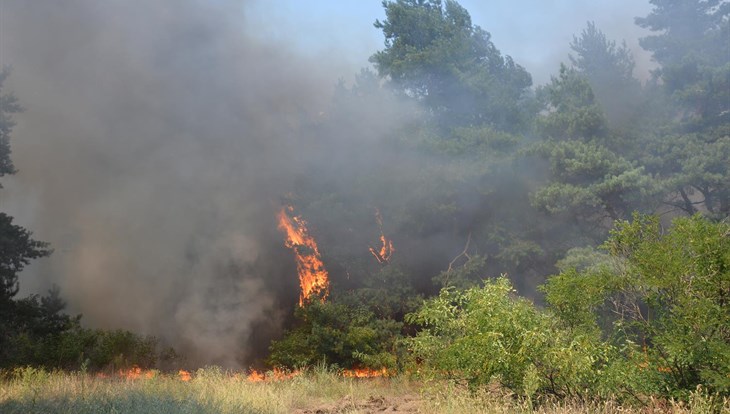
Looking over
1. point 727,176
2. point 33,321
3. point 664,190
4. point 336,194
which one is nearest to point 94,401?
point 33,321

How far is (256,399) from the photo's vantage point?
1021 centimetres

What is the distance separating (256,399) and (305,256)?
10986 mm

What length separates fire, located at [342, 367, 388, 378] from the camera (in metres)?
16.3

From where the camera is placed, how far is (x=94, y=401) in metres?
8.70

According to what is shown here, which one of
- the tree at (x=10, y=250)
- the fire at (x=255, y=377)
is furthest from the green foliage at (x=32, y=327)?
the fire at (x=255, y=377)

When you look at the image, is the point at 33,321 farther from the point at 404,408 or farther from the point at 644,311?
the point at 644,311

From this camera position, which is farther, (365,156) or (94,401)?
(365,156)

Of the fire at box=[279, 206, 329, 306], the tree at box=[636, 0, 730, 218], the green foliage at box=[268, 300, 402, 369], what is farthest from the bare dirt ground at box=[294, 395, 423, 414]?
the tree at box=[636, 0, 730, 218]

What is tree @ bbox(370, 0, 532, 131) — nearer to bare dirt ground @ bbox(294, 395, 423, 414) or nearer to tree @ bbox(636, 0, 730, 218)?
tree @ bbox(636, 0, 730, 218)

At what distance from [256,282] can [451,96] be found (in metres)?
10.8

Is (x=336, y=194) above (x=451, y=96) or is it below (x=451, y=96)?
below

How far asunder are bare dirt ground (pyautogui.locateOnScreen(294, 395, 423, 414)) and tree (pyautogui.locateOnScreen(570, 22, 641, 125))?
1359 centimetres

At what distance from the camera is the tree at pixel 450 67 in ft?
69.9

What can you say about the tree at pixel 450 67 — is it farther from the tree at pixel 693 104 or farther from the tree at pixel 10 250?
the tree at pixel 10 250
